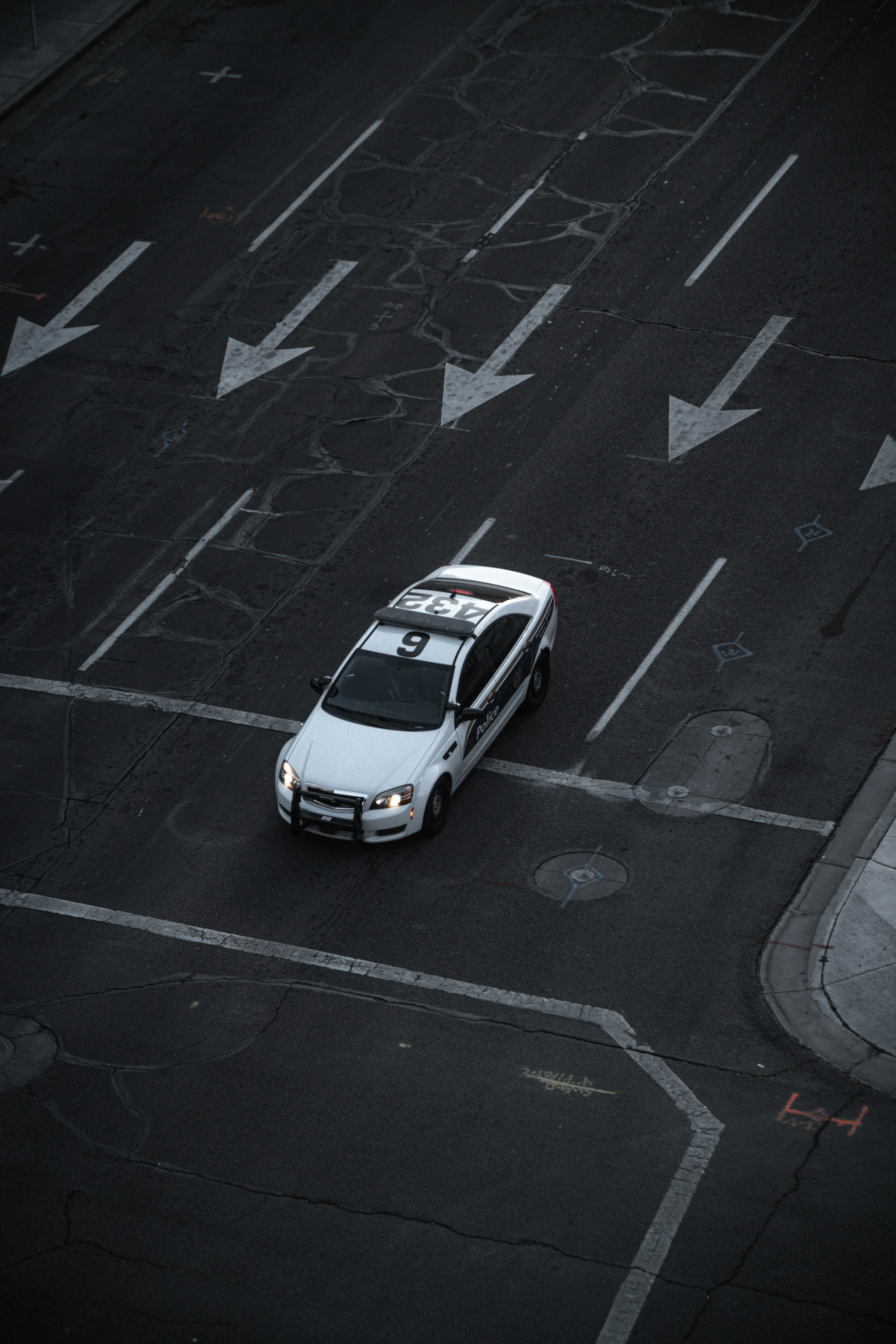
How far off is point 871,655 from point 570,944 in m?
5.99

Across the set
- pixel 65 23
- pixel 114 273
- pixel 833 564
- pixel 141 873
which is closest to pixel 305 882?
pixel 141 873

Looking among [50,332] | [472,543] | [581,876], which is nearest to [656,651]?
[472,543]

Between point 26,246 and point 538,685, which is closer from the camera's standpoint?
point 538,685

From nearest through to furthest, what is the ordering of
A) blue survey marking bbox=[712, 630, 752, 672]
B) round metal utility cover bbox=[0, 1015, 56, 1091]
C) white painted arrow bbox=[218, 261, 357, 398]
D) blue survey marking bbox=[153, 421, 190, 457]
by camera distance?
round metal utility cover bbox=[0, 1015, 56, 1091]
blue survey marking bbox=[712, 630, 752, 672]
blue survey marking bbox=[153, 421, 190, 457]
white painted arrow bbox=[218, 261, 357, 398]

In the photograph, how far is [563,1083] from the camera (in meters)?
11.2

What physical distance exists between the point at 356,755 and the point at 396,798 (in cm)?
66

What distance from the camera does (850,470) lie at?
19.1 meters

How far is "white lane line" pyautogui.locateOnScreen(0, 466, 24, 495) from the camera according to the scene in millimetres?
19875

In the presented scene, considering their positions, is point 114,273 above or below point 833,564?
below

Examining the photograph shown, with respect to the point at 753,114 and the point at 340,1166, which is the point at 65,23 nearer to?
the point at 753,114

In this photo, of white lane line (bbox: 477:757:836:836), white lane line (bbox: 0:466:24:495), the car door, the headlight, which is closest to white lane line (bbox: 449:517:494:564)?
the car door

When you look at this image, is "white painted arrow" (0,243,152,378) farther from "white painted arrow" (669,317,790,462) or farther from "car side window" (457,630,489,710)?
"car side window" (457,630,489,710)

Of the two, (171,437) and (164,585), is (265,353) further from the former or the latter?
(164,585)

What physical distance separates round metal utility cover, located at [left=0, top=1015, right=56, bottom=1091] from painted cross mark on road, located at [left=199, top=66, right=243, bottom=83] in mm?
23415
